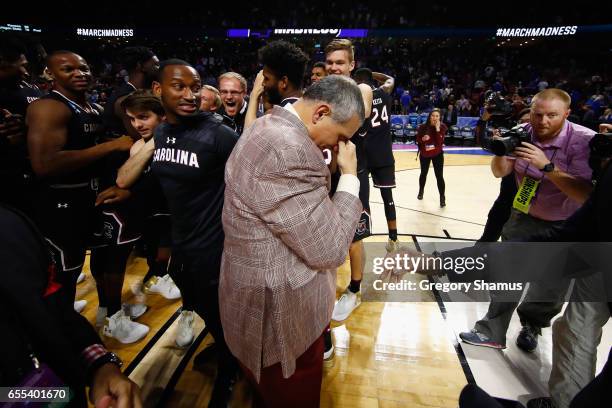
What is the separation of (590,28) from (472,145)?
9923mm

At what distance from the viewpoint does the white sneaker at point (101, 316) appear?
2.97 metres

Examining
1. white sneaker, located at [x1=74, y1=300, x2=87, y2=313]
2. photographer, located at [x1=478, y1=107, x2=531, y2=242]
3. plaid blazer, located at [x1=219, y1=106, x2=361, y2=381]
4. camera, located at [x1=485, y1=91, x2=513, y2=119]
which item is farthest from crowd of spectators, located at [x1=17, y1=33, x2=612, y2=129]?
plaid blazer, located at [x1=219, y1=106, x2=361, y2=381]

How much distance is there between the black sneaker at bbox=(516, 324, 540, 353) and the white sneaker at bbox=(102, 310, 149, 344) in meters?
2.94

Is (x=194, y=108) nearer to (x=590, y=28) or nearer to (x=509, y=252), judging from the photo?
(x=509, y=252)

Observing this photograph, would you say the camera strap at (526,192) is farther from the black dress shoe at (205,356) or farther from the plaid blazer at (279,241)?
the black dress shoe at (205,356)

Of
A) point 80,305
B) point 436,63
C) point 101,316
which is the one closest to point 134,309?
point 101,316

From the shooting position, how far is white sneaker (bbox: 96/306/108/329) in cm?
297

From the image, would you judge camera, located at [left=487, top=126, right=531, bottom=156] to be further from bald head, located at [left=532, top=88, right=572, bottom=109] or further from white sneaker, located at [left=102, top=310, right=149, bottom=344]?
white sneaker, located at [left=102, top=310, right=149, bottom=344]

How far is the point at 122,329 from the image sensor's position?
2807mm

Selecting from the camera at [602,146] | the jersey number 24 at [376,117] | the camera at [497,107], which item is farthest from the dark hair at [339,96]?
the jersey number 24 at [376,117]

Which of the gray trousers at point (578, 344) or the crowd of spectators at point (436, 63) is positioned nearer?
the gray trousers at point (578, 344)

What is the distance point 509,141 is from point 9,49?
3.77 metres

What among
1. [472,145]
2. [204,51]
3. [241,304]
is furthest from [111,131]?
[204,51]

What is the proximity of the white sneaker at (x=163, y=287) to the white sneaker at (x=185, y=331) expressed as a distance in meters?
0.67
